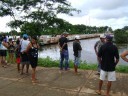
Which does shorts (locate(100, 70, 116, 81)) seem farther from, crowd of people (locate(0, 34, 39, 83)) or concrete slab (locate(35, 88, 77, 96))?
crowd of people (locate(0, 34, 39, 83))

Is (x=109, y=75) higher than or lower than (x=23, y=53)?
lower

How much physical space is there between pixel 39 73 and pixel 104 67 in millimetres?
3810

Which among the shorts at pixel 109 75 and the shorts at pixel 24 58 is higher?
the shorts at pixel 24 58

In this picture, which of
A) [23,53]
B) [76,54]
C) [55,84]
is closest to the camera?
[55,84]

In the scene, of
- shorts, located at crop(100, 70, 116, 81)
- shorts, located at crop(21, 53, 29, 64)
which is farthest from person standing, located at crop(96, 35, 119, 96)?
shorts, located at crop(21, 53, 29, 64)

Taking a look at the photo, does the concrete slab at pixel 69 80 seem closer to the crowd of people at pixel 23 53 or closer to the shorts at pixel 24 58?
the crowd of people at pixel 23 53

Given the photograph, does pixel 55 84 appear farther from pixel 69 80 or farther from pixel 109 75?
pixel 109 75

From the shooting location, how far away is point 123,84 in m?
8.11

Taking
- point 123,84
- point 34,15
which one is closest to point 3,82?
point 123,84

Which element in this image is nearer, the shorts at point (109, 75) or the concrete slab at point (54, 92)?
the shorts at point (109, 75)

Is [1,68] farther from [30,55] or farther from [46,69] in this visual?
[30,55]

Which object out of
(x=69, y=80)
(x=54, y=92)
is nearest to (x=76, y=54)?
(x=69, y=80)

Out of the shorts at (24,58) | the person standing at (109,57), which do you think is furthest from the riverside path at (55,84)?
the person standing at (109,57)

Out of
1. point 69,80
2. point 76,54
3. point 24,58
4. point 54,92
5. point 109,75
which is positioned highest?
point 76,54
